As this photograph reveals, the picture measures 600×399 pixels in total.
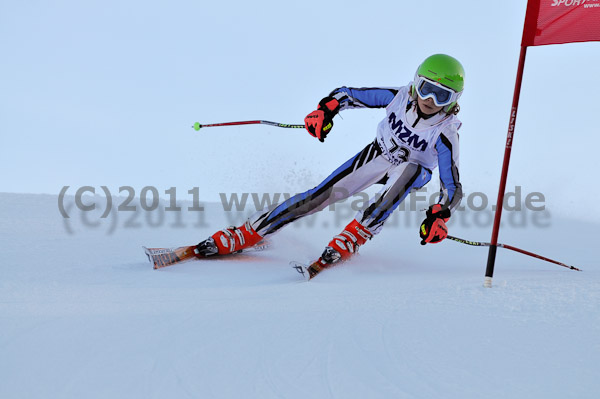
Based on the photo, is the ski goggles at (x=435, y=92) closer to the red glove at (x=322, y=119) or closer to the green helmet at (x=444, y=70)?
the green helmet at (x=444, y=70)

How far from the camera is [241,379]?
1.63m

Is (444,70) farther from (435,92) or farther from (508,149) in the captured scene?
(508,149)

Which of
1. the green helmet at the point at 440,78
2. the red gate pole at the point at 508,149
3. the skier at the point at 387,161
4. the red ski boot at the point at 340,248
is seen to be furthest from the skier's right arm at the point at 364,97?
the red gate pole at the point at 508,149

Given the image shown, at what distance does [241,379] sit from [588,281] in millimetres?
1817

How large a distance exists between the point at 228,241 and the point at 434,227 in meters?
1.46

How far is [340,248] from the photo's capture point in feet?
11.8

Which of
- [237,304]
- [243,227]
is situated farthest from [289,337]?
[243,227]

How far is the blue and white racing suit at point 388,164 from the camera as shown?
137 inches

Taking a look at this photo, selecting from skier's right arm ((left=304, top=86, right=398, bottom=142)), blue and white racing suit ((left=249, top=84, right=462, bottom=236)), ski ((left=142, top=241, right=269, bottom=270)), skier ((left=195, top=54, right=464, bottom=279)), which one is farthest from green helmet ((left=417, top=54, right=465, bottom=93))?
ski ((left=142, top=241, right=269, bottom=270))

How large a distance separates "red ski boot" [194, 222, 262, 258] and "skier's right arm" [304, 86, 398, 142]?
84 centimetres

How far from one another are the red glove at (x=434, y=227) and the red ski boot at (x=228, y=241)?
1261mm

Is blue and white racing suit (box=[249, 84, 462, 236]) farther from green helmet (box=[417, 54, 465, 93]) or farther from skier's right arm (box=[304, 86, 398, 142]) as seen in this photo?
green helmet (box=[417, 54, 465, 93])

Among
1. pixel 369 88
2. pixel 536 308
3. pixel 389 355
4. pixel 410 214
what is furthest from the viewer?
pixel 410 214

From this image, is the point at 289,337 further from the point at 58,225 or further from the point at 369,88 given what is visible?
the point at 58,225
